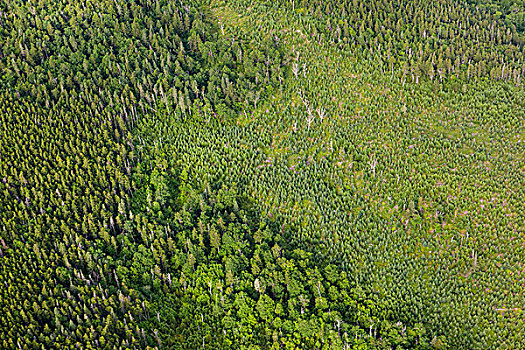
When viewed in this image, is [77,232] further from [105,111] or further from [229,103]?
[229,103]

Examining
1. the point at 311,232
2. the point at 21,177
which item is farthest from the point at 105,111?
the point at 311,232

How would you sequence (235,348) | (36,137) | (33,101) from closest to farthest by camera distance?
(235,348) < (36,137) < (33,101)

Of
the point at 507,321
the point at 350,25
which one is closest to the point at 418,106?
the point at 350,25

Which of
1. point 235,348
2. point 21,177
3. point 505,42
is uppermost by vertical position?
point 505,42

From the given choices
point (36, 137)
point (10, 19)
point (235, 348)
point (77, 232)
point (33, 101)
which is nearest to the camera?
point (235, 348)

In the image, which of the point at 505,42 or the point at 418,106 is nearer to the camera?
the point at 418,106

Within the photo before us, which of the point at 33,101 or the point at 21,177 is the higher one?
the point at 33,101
